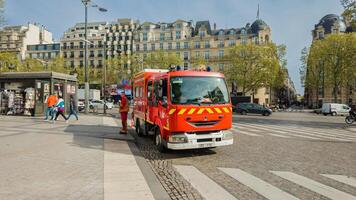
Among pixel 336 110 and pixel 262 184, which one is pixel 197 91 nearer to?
pixel 262 184

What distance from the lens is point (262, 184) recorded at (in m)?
6.24

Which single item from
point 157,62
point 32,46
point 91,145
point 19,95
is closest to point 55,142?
point 91,145

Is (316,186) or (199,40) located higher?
(199,40)

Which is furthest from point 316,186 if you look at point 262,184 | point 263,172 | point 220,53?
point 220,53

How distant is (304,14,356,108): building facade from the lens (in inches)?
2972

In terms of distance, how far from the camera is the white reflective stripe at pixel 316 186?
18.1ft

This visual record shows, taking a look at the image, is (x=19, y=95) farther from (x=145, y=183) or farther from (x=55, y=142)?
(x=145, y=183)

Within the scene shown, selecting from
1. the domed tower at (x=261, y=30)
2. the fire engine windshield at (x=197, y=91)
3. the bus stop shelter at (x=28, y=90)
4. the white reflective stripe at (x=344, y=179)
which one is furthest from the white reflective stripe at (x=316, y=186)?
the domed tower at (x=261, y=30)

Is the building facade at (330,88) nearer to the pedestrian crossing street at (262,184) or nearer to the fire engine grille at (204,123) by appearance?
the fire engine grille at (204,123)

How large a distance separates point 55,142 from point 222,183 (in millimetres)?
6459

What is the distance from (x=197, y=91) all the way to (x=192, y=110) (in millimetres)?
641

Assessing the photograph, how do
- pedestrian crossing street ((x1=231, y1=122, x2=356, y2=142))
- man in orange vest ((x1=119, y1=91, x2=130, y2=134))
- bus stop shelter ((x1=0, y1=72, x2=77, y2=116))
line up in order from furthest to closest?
1. bus stop shelter ((x1=0, y1=72, x2=77, y2=116))
2. pedestrian crossing street ((x1=231, y1=122, x2=356, y2=142))
3. man in orange vest ((x1=119, y1=91, x2=130, y2=134))

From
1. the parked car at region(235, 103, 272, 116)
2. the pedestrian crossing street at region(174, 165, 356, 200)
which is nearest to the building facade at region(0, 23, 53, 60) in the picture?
the parked car at region(235, 103, 272, 116)

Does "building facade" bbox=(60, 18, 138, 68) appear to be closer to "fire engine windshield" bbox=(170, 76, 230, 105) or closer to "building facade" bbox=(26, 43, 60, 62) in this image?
"building facade" bbox=(26, 43, 60, 62)
